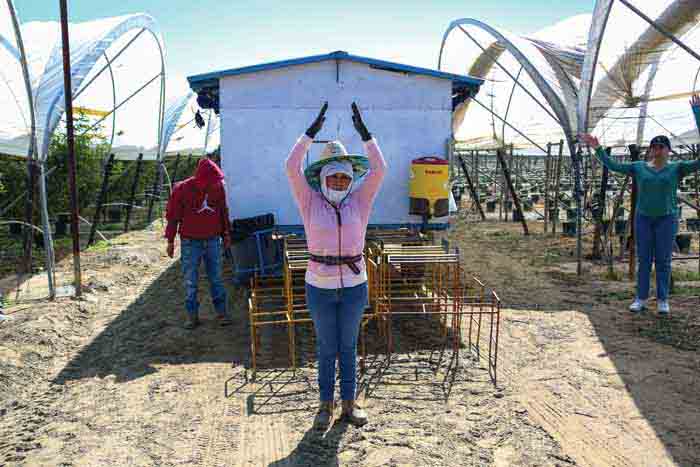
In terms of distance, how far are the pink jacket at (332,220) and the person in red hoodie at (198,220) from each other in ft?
9.01

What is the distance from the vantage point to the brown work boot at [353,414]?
4387 mm

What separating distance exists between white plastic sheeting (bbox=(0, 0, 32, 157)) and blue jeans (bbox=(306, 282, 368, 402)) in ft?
18.6

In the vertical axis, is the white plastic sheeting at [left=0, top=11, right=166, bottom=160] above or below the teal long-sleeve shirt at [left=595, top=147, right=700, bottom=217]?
above

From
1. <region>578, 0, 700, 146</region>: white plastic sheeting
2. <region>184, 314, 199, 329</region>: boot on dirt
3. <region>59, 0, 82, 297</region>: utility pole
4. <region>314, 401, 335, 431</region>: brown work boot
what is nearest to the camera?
<region>314, 401, 335, 431</region>: brown work boot

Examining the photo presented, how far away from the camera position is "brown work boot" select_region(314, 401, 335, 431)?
14.2 feet

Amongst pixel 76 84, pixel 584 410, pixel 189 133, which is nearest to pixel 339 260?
pixel 584 410

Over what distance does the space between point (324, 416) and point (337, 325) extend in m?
0.69

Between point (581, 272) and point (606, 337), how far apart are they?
368 cm

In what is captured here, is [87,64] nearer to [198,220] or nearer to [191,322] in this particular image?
[198,220]

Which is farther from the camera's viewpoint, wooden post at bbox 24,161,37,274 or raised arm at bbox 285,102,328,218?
wooden post at bbox 24,161,37,274

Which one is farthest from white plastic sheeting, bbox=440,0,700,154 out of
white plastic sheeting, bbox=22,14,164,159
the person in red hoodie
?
white plastic sheeting, bbox=22,14,164,159

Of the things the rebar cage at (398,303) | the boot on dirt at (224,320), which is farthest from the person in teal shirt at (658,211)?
the boot on dirt at (224,320)

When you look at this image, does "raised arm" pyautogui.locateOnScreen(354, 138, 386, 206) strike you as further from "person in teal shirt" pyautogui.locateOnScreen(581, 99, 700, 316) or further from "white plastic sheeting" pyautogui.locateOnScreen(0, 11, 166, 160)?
"white plastic sheeting" pyautogui.locateOnScreen(0, 11, 166, 160)

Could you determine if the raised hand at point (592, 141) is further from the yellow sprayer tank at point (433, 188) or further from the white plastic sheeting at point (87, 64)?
the white plastic sheeting at point (87, 64)
